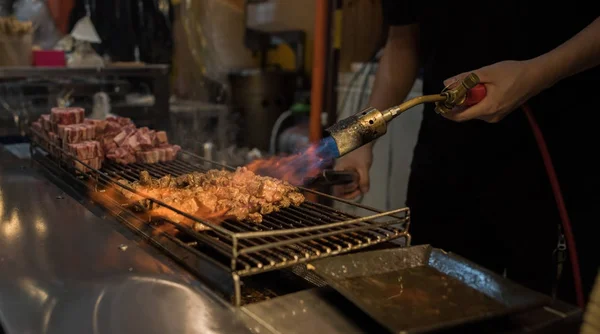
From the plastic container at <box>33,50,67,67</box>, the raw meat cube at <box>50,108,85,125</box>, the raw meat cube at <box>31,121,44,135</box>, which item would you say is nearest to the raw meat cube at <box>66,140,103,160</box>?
the raw meat cube at <box>50,108,85,125</box>

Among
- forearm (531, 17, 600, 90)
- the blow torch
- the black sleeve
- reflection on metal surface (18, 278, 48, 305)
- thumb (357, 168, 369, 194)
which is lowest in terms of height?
reflection on metal surface (18, 278, 48, 305)

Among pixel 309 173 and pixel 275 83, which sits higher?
pixel 275 83

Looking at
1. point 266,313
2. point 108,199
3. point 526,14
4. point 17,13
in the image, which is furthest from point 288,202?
point 17,13

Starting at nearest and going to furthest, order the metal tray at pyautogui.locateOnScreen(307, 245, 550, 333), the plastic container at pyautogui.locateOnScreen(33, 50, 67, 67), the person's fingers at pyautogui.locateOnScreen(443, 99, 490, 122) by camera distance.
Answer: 1. the metal tray at pyautogui.locateOnScreen(307, 245, 550, 333)
2. the person's fingers at pyautogui.locateOnScreen(443, 99, 490, 122)
3. the plastic container at pyautogui.locateOnScreen(33, 50, 67, 67)

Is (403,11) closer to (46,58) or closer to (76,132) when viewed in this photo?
(76,132)

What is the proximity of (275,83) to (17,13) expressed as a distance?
2404 mm

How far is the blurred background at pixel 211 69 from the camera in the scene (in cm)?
339

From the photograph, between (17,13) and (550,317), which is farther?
(17,13)

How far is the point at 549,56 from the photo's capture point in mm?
1646

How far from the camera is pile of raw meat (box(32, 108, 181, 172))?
2.12 meters

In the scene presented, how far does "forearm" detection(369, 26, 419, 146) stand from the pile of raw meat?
1.09 metres

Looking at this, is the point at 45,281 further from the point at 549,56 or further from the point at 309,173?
the point at 549,56

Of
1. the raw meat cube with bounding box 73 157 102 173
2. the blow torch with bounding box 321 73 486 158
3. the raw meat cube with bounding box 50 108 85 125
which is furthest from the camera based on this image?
the raw meat cube with bounding box 50 108 85 125

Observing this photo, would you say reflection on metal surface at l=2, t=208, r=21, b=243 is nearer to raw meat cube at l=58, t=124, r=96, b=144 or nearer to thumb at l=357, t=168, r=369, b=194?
raw meat cube at l=58, t=124, r=96, b=144
